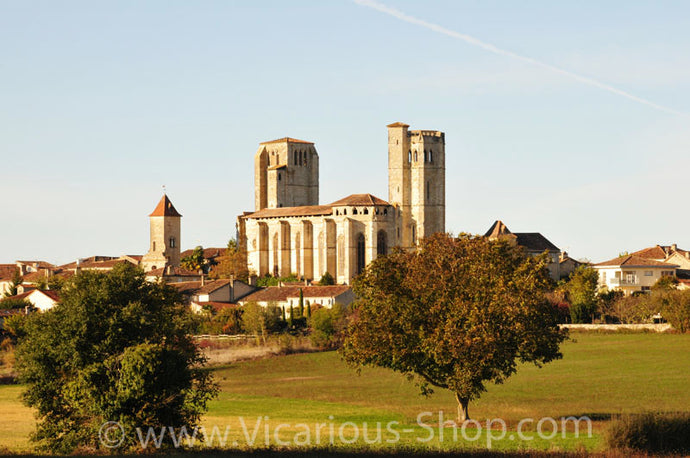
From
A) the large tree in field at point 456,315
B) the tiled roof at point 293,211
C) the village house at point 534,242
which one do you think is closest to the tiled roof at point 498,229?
the village house at point 534,242

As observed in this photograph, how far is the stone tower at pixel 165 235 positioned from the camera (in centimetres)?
12862

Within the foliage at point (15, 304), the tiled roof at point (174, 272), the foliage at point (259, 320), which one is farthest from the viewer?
the tiled roof at point (174, 272)

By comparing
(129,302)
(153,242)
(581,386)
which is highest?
(153,242)

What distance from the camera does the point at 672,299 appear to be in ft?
223

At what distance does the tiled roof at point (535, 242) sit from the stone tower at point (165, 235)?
3954 cm

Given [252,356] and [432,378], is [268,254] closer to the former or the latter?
[252,356]

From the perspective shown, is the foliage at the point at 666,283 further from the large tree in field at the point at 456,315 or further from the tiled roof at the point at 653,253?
the large tree in field at the point at 456,315

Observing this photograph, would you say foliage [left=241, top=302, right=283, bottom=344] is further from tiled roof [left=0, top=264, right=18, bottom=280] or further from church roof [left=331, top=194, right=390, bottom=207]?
tiled roof [left=0, top=264, right=18, bottom=280]

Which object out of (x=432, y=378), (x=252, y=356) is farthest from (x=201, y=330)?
(x=432, y=378)

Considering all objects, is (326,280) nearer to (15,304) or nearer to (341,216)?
(341,216)

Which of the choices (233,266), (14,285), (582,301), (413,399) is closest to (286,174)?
(233,266)

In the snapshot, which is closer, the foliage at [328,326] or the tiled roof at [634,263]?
the foliage at [328,326]

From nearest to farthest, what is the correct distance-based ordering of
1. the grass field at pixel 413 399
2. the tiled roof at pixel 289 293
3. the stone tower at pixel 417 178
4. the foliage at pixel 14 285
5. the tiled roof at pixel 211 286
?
the grass field at pixel 413 399
the tiled roof at pixel 289 293
the tiled roof at pixel 211 286
the foliage at pixel 14 285
the stone tower at pixel 417 178

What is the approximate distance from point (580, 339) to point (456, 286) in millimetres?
35209
